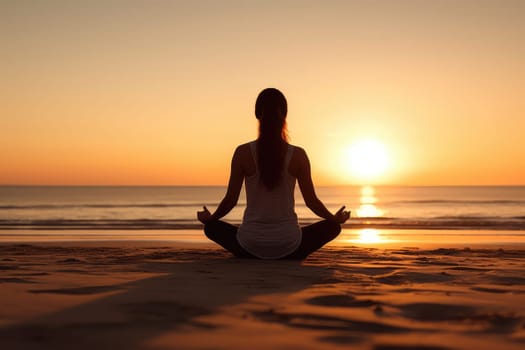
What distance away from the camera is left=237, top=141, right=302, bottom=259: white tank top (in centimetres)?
521

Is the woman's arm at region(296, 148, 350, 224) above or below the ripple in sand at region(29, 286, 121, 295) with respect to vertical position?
above

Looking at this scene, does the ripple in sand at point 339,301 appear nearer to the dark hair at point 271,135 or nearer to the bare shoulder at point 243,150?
the dark hair at point 271,135

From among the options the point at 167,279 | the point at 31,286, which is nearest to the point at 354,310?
the point at 167,279

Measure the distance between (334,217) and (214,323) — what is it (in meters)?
2.95

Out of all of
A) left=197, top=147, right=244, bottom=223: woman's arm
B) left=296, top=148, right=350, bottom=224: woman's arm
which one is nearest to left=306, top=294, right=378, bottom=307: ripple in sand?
left=296, top=148, right=350, bottom=224: woman's arm

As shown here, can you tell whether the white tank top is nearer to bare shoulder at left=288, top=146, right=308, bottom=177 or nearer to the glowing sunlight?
bare shoulder at left=288, top=146, right=308, bottom=177

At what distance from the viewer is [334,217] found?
5.40 m

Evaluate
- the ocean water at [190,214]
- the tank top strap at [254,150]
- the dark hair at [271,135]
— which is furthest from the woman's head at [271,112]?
the ocean water at [190,214]

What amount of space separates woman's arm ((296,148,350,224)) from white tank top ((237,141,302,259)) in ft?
0.29

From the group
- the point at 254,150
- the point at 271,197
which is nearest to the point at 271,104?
the point at 254,150

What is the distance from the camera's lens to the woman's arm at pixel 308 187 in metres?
5.22

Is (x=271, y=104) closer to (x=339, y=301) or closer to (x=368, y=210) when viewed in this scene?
(x=339, y=301)

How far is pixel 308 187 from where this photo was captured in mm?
Result: 5410

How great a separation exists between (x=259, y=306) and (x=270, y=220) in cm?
228
